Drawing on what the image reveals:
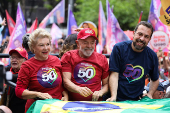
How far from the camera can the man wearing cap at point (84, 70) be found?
365 centimetres

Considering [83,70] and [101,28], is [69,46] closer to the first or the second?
[83,70]

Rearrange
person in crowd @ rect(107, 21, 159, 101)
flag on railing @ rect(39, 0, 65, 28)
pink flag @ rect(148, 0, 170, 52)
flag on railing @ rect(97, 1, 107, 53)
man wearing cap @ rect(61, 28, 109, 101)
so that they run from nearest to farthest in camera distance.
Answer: man wearing cap @ rect(61, 28, 109, 101)
person in crowd @ rect(107, 21, 159, 101)
pink flag @ rect(148, 0, 170, 52)
flag on railing @ rect(39, 0, 65, 28)
flag on railing @ rect(97, 1, 107, 53)

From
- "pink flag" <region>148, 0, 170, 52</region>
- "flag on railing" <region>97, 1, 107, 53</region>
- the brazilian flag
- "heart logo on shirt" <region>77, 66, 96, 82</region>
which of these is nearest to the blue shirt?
"heart logo on shirt" <region>77, 66, 96, 82</region>

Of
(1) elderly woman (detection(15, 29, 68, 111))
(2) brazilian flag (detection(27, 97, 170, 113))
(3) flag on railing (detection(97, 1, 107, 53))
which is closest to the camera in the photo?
(2) brazilian flag (detection(27, 97, 170, 113))

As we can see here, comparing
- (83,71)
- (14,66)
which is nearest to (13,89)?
(14,66)

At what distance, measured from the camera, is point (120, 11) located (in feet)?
83.7

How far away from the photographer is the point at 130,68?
3914mm

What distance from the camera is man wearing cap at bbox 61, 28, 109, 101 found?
3.65 meters

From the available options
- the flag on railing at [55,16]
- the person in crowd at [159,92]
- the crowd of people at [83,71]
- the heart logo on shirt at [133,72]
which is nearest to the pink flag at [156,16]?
the person in crowd at [159,92]

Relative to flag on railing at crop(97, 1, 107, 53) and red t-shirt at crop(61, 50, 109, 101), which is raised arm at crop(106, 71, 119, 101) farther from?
flag on railing at crop(97, 1, 107, 53)

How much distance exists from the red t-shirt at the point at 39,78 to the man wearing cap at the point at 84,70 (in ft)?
0.56

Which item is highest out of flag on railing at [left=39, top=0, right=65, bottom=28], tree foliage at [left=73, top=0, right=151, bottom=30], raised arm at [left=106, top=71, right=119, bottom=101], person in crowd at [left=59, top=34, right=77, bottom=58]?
tree foliage at [left=73, top=0, right=151, bottom=30]

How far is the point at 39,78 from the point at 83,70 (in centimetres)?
63

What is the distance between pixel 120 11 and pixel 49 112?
924 inches
